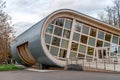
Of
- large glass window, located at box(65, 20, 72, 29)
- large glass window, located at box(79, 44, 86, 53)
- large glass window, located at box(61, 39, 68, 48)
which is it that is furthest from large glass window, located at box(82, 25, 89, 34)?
large glass window, located at box(61, 39, 68, 48)

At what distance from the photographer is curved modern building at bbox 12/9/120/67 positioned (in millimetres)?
31695

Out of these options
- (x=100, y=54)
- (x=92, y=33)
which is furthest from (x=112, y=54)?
(x=92, y=33)

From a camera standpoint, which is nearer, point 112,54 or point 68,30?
point 68,30

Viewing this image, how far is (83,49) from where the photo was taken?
35.2 metres

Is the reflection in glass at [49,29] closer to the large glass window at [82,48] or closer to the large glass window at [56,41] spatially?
the large glass window at [56,41]

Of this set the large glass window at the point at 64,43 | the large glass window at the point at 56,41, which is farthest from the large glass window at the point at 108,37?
the large glass window at the point at 56,41

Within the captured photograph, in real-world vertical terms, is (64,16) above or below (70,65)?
above

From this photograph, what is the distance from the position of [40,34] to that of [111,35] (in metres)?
11.4

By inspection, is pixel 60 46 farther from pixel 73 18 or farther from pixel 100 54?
pixel 100 54

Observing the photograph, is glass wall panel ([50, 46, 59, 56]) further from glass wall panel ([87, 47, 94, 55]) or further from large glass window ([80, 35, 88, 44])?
glass wall panel ([87, 47, 94, 55])

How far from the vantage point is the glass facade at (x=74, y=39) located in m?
33.4

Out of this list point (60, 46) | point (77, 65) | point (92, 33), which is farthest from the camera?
point (92, 33)

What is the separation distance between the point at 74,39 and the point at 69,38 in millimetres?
752

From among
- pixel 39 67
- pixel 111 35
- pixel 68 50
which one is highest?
pixel 111 35
